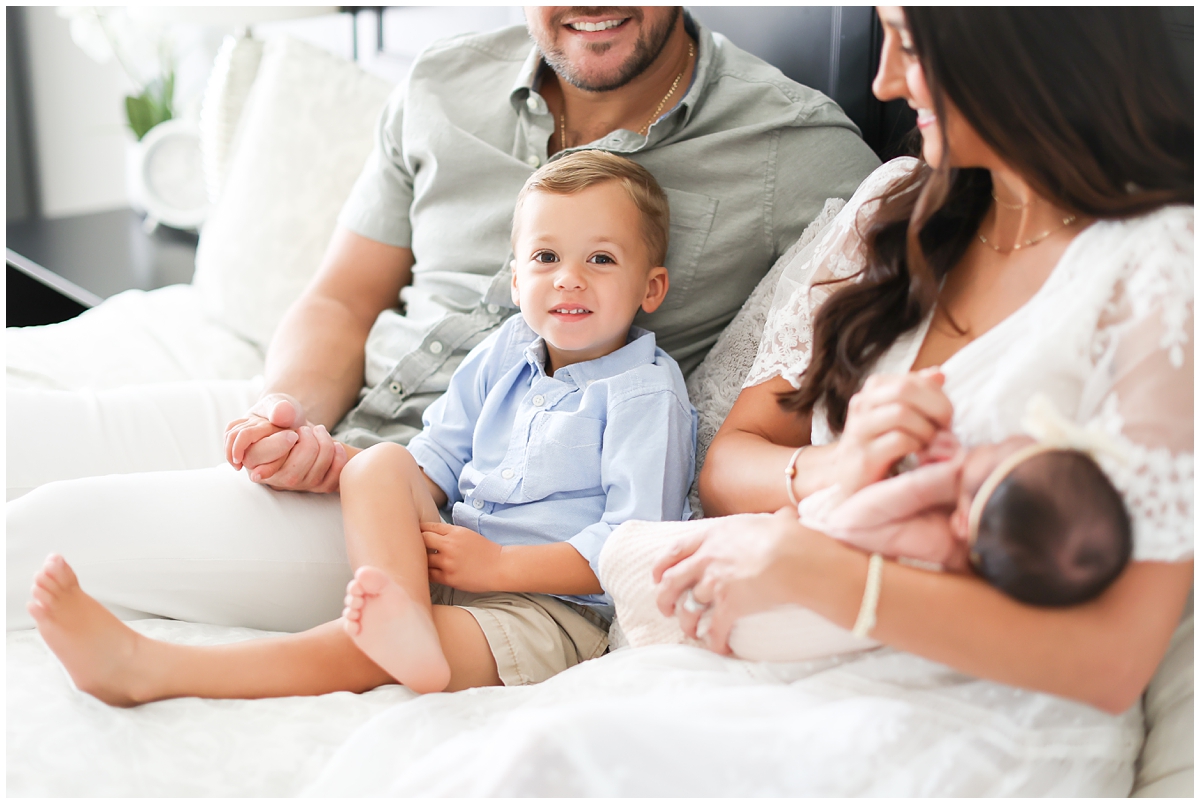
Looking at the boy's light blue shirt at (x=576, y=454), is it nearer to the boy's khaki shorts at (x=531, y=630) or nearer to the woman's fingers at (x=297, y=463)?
the boy's khaki shorts at (x=531, y=630)

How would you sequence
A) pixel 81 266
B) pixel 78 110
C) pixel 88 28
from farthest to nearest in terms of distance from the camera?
pixel 78 110 → pixel 88 28 → pixel 81 266

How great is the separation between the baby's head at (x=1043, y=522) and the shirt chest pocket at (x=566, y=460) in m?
0.55

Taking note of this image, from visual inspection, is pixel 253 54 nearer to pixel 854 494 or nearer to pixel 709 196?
pixel 709 196

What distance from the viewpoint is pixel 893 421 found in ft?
2.68

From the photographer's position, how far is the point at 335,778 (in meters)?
0.86

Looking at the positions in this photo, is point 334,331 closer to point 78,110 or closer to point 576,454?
point 576,454

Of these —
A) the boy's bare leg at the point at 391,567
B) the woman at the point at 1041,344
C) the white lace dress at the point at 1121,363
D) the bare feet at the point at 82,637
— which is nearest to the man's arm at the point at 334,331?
the boy's bare leg at the point at 391,567

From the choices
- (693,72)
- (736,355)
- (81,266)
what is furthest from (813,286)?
(81,266)

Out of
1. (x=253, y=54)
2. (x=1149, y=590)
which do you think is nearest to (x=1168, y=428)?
(x=1149, y=590)

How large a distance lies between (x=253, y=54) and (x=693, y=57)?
153 cm

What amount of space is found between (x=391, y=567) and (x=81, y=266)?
2060 mm

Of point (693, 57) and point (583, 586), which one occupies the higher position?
point (693, 57)

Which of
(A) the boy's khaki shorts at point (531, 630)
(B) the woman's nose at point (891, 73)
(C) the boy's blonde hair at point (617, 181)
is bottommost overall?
(A) the boy's khaki shorts at point (531, 630)

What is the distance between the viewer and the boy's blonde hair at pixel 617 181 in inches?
50.0
